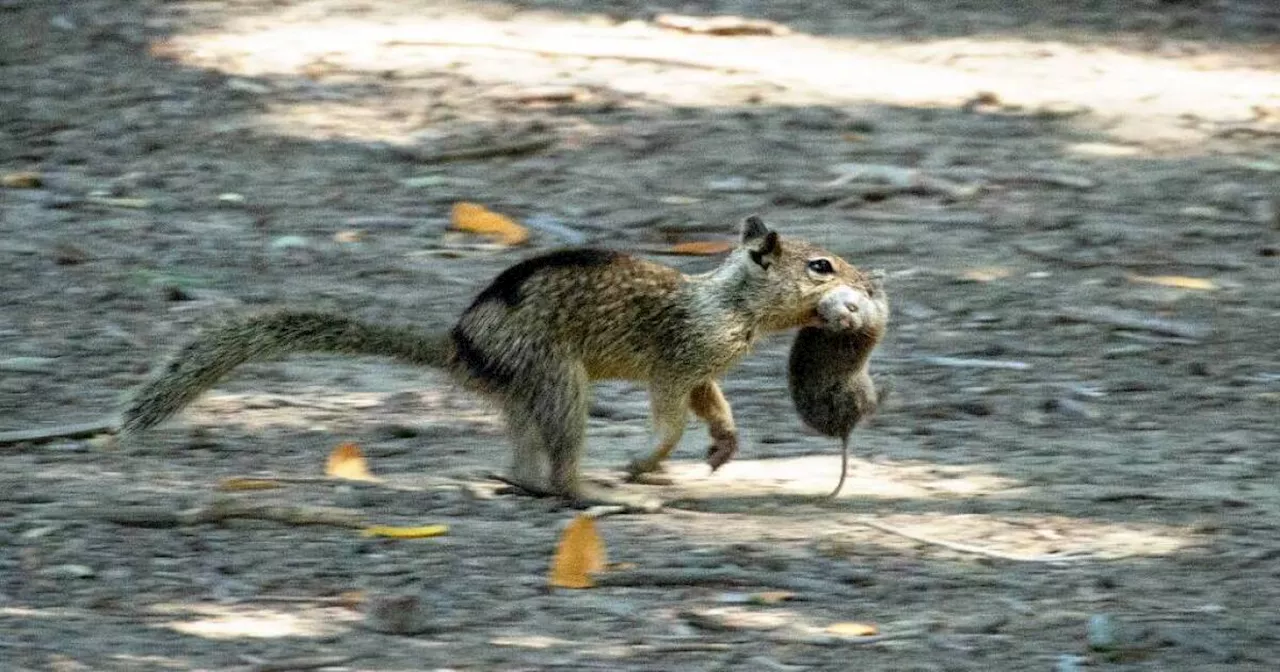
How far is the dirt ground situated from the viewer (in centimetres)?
505

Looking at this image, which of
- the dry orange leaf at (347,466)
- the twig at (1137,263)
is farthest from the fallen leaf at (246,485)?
the twig at (1137,263)

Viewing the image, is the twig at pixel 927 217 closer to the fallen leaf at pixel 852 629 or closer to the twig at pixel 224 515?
the twig at pixel 224 515

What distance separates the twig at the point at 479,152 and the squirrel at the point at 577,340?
3.81 m

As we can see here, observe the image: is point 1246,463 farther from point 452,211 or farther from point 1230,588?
point 452,211

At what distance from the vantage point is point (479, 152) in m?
9.99

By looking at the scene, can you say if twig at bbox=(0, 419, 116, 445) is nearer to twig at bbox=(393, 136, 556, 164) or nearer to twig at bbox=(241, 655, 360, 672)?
twig at bbox=(241, 655, 360, 672)

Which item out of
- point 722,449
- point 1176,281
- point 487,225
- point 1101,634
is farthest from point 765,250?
point 487,225

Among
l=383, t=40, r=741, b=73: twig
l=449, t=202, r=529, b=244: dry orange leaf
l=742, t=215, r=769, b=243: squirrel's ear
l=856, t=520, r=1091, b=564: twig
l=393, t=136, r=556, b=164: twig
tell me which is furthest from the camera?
l=383, t=40, r=741, b=73: twig

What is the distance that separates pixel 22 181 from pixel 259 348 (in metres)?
4.20

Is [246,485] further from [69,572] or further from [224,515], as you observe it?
[69,572]

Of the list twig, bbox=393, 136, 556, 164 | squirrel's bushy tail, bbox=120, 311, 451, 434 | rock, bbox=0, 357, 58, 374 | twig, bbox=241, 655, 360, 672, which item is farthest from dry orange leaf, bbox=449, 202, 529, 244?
twig, bbox=241, 655, 360, 672

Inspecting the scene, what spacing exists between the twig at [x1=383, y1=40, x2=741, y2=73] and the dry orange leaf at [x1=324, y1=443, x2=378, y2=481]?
5.20 metres

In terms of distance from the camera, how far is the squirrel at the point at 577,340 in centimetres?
596

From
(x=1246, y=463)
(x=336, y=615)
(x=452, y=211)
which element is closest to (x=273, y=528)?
(x=336, y=615)
